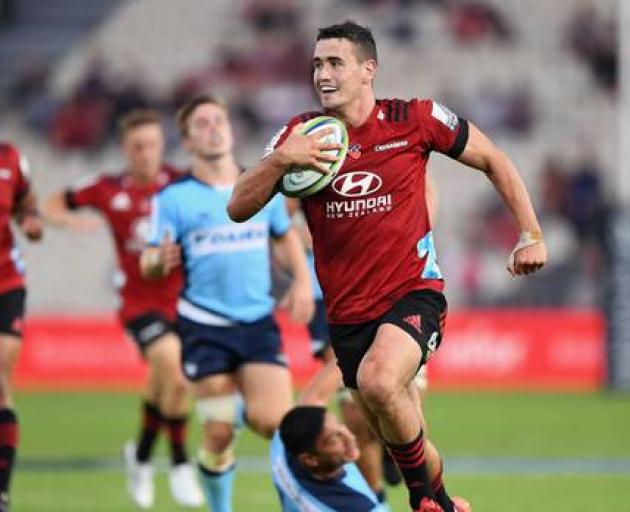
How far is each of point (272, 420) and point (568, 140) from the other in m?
16.1

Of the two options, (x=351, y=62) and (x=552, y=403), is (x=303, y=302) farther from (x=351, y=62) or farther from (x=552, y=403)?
(x=552, y=403)

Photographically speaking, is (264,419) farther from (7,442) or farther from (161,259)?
(7,442)

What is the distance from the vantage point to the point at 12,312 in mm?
9438

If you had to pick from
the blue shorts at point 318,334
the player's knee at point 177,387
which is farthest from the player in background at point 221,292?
the player's knee at point 177,387

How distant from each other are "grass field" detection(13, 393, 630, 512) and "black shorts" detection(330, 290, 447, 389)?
3032mm

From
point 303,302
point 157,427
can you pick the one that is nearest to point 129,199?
point 157,427

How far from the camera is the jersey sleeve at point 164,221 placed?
9297 mm

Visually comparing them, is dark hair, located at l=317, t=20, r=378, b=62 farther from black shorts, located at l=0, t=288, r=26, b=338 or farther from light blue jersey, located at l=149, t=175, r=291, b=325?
black shorts, located at l=0, t=288, r=26, b=338

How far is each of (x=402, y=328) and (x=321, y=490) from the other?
2.99ft

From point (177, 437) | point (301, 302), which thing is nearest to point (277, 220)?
point (301, 302)

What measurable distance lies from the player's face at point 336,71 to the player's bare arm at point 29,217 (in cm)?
311

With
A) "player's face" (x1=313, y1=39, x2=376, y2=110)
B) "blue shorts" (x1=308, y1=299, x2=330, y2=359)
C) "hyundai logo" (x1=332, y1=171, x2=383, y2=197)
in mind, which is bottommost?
"blue shorts" (x1=308, y1=299, x2=330, y2=359)

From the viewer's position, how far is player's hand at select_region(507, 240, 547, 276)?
709cm

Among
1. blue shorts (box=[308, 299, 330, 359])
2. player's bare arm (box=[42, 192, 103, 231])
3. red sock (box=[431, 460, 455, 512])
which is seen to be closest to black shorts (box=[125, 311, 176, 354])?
player's bare arm (box=[42, 192, 103, 231])
